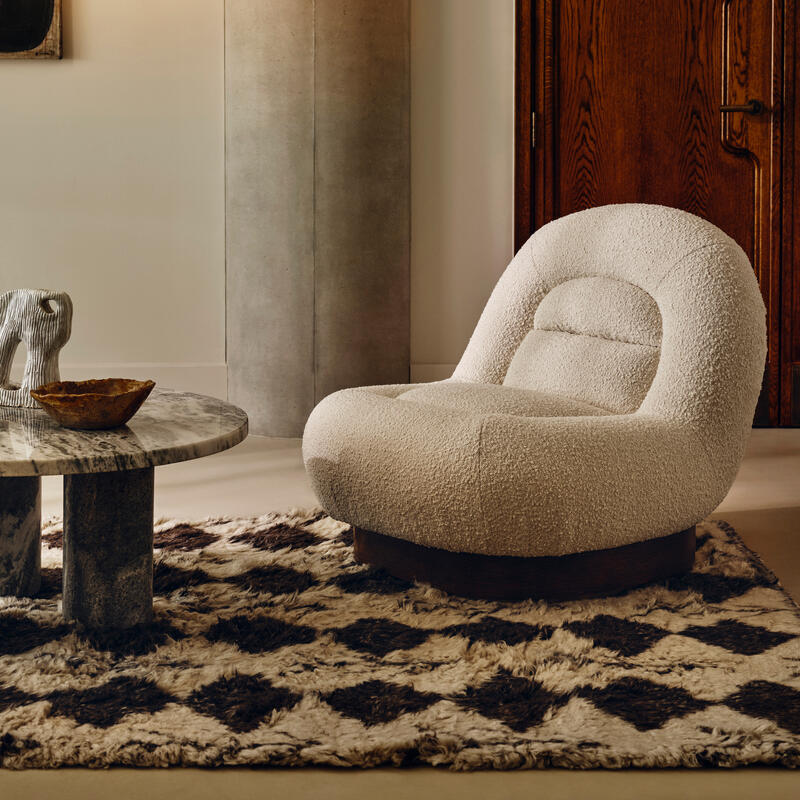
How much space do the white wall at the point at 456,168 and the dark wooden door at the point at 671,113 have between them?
0.37 ft

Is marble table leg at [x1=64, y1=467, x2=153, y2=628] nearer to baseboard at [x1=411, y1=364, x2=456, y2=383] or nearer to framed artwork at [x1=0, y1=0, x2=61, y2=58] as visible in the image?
framed artwork at [x1=0, y1=0, x2=61, y2=58]

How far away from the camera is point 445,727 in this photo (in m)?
1.42

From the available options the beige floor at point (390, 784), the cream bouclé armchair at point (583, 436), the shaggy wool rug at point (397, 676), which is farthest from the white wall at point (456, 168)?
the beige floor at point (390, 784)

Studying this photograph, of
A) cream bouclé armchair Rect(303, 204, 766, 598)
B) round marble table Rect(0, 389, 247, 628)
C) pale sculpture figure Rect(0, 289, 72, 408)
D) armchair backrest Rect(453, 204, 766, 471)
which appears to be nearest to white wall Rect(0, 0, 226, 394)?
armchair backrest Rect(453, 204, 766, 471)

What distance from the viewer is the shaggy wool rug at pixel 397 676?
1.35 metres

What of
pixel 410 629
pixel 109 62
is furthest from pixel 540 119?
pixel 410 629

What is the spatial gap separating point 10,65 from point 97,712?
3.46 metres

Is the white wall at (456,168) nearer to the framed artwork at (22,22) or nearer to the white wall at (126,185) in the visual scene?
the white wall at (126,185)

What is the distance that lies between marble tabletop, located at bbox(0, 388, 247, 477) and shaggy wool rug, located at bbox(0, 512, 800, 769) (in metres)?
0.35

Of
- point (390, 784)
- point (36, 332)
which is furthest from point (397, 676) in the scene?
point (36, 332)

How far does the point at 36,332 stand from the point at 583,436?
3.58 feet

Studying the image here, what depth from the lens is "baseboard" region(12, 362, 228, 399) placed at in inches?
167

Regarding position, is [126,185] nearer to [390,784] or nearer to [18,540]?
[18,540]

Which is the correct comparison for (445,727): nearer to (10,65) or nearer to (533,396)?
(533,396)
